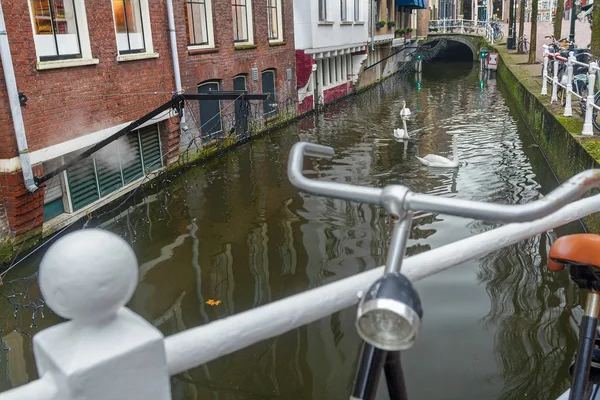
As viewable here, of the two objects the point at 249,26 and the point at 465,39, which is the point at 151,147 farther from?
the point at 465,39

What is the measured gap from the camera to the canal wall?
698 cm

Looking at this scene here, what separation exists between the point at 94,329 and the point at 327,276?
570 centimetres

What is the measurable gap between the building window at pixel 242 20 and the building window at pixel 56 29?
20.1 feet

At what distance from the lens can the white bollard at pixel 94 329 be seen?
3.06 ft

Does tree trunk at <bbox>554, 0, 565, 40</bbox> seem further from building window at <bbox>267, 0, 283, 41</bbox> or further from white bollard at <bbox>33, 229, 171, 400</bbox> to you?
white bollard at <bbox>33, 229, 171, 400</bbox>

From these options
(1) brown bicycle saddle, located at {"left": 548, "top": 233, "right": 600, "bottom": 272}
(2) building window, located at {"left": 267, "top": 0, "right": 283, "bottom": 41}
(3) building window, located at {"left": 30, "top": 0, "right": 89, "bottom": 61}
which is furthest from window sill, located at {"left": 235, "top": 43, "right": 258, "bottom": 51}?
(1) brown bicycle saddle, located at {"left": 548, "top": 233, "right": 600, "bottom": 272}

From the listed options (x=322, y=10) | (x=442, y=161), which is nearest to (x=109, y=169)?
(x=442, y=161)

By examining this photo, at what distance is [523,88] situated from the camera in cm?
1572

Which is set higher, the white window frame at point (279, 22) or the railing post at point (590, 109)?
the white window frame at point (279, 22)

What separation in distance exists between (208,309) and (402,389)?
190 inches

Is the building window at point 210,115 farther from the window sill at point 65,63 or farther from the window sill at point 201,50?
the window sill at point 65,63

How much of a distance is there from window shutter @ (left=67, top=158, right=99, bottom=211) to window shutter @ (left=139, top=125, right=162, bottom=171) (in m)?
1.76

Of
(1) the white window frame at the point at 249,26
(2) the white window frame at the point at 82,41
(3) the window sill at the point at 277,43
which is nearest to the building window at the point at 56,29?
(2) the white window frame at the point at 82,41

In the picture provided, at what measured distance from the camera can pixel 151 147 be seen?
11094 mm
